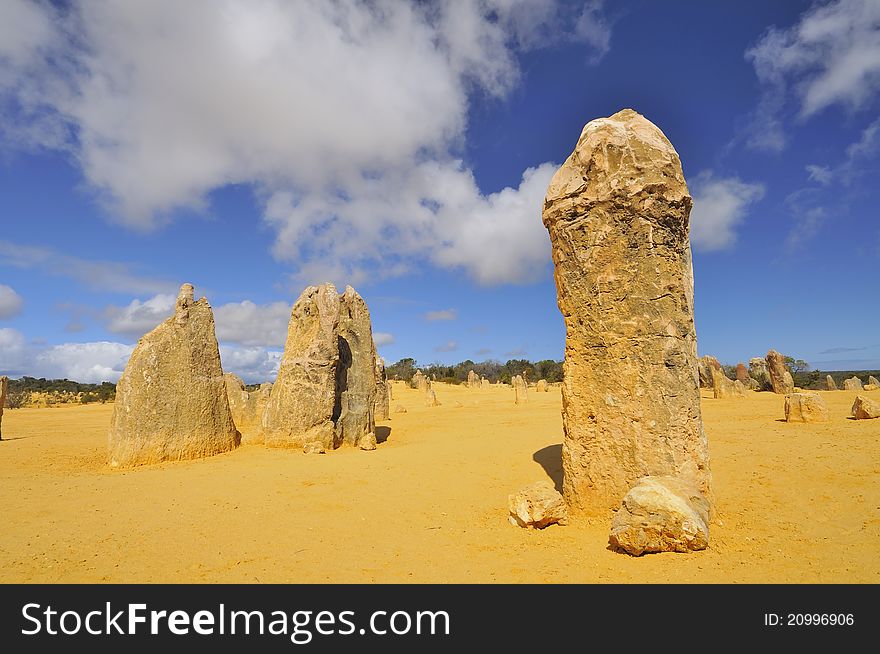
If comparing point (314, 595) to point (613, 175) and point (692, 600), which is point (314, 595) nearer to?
point (692, 600)

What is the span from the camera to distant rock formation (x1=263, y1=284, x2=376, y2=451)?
10391 millimetres

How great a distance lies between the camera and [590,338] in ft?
17.6

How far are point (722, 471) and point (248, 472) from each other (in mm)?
7064

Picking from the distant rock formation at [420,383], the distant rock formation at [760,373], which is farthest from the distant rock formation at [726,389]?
the distant rock formation at [420,383]

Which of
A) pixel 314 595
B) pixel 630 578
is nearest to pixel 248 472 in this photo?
pixel 314 595

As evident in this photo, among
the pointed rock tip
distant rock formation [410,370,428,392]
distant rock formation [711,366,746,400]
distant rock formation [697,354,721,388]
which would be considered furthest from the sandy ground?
distant rock formation [410,370,428,392]

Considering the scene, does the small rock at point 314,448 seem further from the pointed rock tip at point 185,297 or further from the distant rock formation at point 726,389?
the distant rock formation at point 726,389

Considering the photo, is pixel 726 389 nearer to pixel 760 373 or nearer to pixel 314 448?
pixel 760 373

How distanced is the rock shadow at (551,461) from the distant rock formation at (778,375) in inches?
765

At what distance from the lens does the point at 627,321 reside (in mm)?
5121

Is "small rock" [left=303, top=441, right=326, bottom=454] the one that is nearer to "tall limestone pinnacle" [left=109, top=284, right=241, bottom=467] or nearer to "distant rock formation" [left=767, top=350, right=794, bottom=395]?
"tall limestone pinnacle" [left=109, top=284, right=241, bottom=467]

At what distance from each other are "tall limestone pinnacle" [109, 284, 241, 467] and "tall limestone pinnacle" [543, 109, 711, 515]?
7071mm

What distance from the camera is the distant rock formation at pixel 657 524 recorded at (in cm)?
395

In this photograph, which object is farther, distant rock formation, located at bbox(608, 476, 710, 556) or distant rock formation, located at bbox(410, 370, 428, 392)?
distant rock formation, located at bbox(410, 370, 428, 392)
